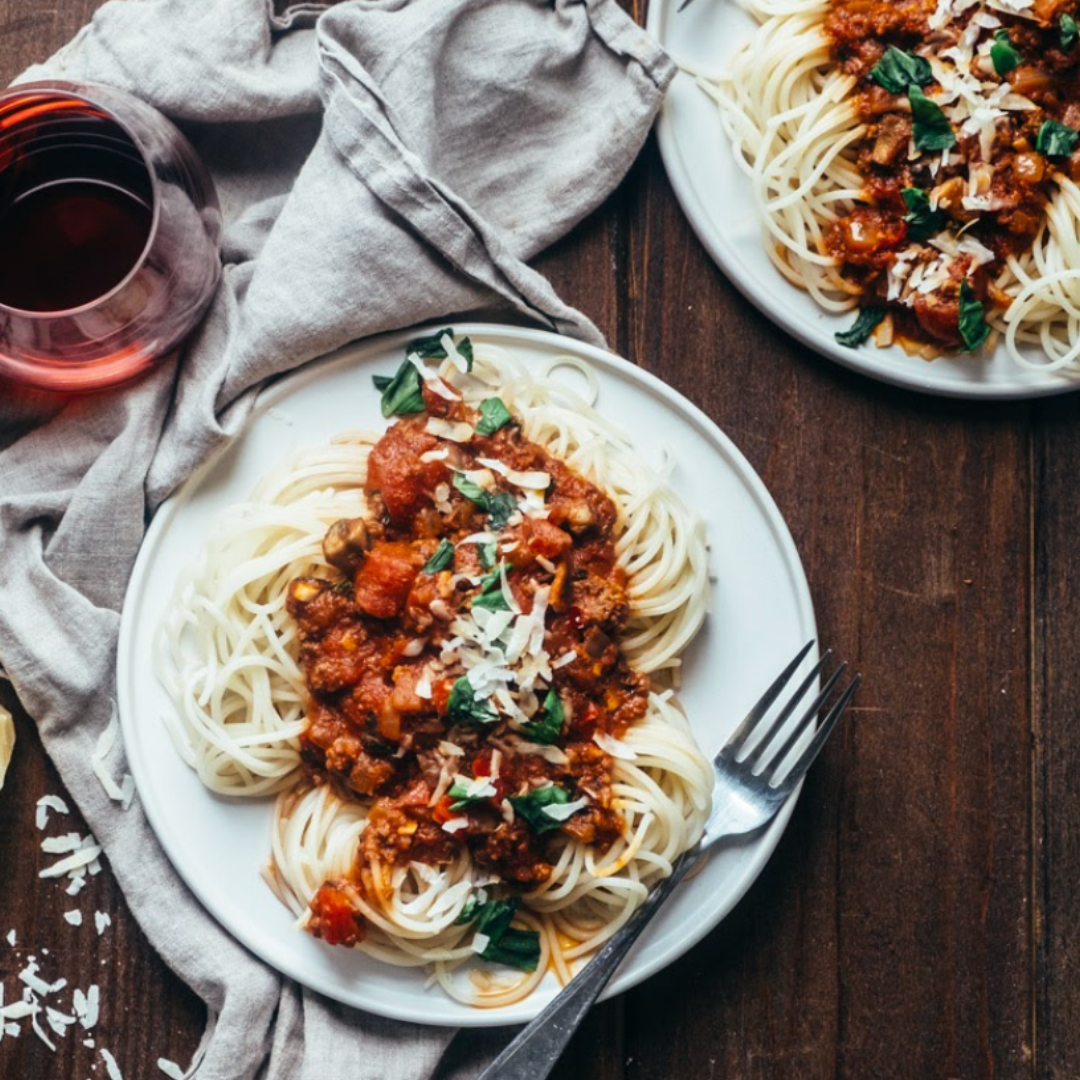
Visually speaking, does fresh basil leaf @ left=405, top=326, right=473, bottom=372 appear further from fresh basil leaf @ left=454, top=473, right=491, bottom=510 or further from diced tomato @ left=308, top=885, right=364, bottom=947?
diced tomato @ left=308, top=885, right=364, bottom=947

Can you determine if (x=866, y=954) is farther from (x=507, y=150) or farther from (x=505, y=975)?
(x=507, y=150)

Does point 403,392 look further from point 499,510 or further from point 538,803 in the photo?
point 538,803

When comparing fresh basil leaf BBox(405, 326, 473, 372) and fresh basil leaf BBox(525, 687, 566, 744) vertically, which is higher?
fresh basil leaf BBox(405, 326, 473, 372)

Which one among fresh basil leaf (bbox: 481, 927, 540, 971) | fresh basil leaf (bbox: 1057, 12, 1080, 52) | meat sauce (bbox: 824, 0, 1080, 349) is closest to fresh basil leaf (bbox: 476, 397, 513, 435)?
meat sauce (bbox: 824, 0, 1080, 349)

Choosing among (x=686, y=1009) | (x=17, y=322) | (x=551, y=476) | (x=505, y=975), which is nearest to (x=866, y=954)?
(x=686, y=1009)

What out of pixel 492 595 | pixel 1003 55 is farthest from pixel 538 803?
pixel 1003 55
